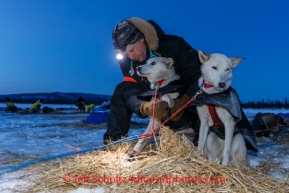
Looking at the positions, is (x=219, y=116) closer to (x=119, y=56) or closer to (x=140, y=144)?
(x=140, y=144)

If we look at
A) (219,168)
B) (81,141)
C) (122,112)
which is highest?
(122,112)

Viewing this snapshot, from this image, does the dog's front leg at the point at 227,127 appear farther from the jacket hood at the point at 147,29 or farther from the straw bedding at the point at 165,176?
the jacket hood at the point at 147,29

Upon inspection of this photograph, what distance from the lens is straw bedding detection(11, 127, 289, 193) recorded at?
1.98m

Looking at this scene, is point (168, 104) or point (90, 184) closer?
point (90, 184)

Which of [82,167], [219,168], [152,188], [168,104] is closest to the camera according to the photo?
[152,188]

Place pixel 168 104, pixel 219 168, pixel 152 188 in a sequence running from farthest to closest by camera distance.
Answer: pixel 168 104 < pixel 219 168 < pixel 152 188

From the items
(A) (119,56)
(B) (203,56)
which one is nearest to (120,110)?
(A) (119,56)

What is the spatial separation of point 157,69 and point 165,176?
4.53ft

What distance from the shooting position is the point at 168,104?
2893mm

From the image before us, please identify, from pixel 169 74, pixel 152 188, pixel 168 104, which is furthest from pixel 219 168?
pixel 169 74

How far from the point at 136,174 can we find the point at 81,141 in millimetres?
2436

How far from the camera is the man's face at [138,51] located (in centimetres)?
316

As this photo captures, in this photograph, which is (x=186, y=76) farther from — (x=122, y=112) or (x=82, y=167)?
(x=82, y=167)

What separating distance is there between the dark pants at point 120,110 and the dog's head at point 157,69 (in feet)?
1.07
